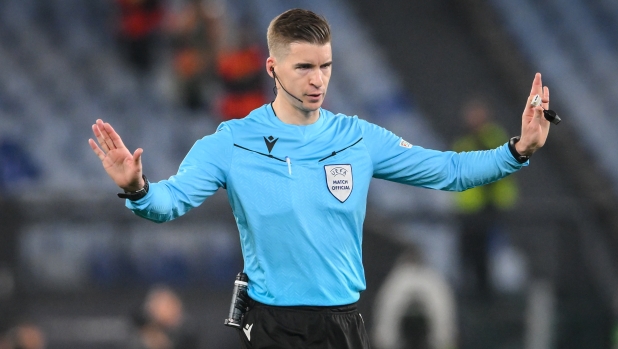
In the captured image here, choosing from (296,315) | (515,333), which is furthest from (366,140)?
(515,333)

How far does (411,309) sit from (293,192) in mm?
6920

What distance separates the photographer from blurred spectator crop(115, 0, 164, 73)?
499 inches

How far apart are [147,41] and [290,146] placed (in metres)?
8.80

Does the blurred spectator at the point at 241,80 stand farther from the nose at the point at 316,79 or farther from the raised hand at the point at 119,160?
the raised hand at the point at 119,160

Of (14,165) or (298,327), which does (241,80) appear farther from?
(298,327)

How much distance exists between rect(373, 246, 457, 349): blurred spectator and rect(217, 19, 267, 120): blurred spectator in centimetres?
251

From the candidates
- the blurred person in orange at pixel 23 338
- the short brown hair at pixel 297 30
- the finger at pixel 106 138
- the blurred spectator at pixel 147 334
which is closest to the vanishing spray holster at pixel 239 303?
the finger at pixel 106 138

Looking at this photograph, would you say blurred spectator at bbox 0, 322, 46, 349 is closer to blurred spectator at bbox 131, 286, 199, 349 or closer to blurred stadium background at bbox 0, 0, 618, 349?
blurred stadium background at bbox 0, 0, 618, 349

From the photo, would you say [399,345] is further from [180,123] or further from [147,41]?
[147,41]

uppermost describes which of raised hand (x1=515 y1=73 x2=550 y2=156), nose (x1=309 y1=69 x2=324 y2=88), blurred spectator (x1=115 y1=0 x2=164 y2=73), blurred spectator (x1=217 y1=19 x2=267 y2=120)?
blurred spectator (x1=115 y1=0 x2=164 y2=73)

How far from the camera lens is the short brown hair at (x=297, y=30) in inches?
178

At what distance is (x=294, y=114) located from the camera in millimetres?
4652

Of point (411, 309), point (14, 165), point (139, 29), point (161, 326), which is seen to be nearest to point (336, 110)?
point (139, 29)

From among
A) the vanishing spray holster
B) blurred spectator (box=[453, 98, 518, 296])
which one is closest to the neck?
the vanishing spray holster
